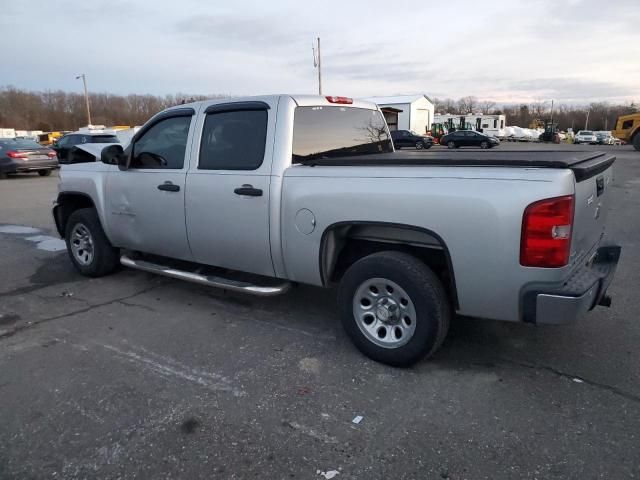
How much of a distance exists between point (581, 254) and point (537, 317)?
2.34 ft

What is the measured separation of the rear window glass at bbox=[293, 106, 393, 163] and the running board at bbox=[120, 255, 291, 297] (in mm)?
1063

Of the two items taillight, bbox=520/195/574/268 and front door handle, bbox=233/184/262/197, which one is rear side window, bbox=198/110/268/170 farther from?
taillight, bbox=520/195/574/268

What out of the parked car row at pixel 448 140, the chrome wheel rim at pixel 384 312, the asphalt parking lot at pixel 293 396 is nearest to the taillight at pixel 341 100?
the chrome wheel rim at pixel 384 312

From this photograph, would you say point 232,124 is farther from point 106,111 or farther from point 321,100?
point 106,111

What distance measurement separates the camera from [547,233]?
2.78m

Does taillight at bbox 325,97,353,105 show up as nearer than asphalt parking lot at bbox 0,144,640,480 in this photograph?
No

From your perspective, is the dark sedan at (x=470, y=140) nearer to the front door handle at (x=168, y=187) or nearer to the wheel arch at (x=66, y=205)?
the wheel arch at (x=66, y=205)

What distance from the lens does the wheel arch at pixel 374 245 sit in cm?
331

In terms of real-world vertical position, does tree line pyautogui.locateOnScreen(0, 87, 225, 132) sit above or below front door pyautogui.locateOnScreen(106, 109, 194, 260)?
above

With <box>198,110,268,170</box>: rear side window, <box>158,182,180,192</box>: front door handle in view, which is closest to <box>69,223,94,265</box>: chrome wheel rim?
<box>158,182,180,192</box>: front door handle

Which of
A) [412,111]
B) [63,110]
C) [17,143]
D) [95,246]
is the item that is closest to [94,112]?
[63,110]

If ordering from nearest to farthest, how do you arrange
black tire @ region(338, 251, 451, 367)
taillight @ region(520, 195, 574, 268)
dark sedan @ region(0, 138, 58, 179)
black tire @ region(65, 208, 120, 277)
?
taillight @ region(520, 195, 574, 268) < black tire @ region(338, 251, 451, 367) < black tire @ region(65, 208, 120, 277) < dark sedan @ region(0, 138, 58, 179)

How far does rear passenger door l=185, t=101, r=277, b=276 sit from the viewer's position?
393cm

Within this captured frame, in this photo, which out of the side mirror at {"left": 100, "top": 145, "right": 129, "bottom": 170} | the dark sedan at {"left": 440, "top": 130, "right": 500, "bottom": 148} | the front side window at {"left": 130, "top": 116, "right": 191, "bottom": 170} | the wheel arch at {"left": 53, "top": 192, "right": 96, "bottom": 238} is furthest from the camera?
the dark sedan at {"left": 440, "top": 130, "right": 500, "bottom": 148}
